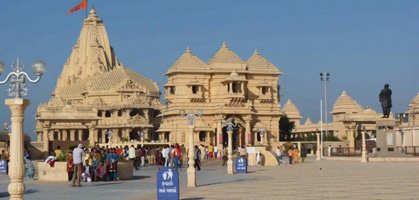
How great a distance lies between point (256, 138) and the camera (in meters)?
81.6

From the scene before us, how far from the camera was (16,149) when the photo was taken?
1370 cm

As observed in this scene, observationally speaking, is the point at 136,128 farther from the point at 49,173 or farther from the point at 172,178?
the point at 172,178

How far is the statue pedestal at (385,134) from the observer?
4962 cm

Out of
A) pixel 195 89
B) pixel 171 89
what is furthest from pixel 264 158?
pixel 171 89

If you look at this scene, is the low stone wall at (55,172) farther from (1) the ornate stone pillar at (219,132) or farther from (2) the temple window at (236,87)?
(2) the temple window at (236,87)

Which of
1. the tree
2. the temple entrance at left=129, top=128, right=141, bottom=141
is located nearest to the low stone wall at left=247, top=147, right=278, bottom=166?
the tree

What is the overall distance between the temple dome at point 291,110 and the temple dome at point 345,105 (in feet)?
44.4

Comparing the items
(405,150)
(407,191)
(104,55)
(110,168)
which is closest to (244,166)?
(110,168)

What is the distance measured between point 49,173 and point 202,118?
53328 mm

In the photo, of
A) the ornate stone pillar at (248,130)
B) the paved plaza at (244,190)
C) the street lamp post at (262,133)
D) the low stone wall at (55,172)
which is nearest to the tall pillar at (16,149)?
the paved plaza at (244,190)

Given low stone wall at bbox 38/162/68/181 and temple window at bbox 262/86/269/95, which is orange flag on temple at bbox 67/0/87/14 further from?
low stone wall at bbox 38/162/68/181

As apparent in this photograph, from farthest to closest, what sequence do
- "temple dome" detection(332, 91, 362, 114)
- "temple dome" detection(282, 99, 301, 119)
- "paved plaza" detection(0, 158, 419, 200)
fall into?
"temple dome" detection(282, 99, 301, 119)
"temple dome" detection(332, 91, 362, 114)
"paved plaza" detection(0, 158, 419, 200)

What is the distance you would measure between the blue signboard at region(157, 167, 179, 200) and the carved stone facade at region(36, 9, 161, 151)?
2673 inches

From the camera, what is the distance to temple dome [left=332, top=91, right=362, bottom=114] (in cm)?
10862
